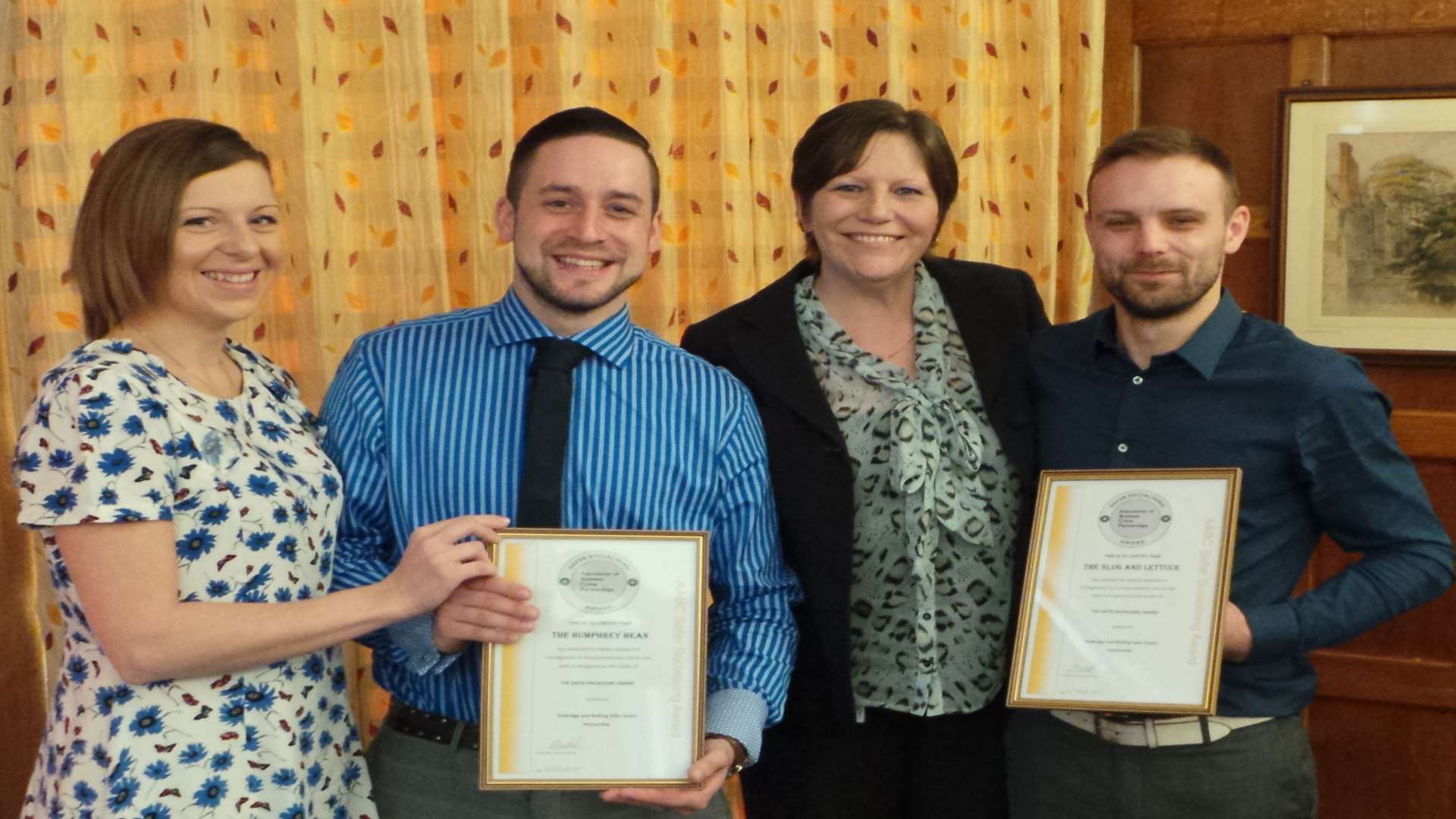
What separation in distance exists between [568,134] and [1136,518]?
3.35 ft

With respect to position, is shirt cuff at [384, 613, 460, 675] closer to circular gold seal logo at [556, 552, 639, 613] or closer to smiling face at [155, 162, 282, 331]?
circular gold seal logo at [556, 552, 639, 613]

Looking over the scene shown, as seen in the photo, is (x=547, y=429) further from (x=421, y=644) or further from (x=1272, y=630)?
(x=1272, y=630)

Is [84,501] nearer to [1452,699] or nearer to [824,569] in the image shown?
[824,569]

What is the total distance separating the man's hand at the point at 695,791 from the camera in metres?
1.78

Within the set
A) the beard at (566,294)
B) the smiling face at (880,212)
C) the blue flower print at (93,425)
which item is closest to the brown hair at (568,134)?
the beard at (566,294)

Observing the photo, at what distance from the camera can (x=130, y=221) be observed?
5.50 ft

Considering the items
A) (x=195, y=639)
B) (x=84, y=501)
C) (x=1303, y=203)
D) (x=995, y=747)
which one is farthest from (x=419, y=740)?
(x=1303, y=203)

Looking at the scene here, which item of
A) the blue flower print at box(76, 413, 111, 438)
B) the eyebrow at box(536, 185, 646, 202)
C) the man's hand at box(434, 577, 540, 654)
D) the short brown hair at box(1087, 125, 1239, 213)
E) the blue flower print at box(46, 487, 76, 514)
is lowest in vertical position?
the man's hand at box(434, 577, 540, 654)

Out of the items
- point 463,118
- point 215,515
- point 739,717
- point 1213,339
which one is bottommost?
point 739,717

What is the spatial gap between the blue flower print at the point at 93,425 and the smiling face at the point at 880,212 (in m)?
1.20

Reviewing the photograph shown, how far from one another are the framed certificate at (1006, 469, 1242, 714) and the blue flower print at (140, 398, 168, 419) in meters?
1.21

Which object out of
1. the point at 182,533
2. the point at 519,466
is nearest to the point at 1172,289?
the point at 519,466

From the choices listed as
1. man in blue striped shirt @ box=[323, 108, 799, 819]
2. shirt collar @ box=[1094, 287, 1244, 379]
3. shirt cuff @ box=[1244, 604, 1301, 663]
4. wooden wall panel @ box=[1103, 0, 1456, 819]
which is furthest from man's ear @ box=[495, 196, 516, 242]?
wooden wall panel @ box=[1103, 0, 1456, 819]

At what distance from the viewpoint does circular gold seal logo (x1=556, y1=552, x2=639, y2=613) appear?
1.77 m
